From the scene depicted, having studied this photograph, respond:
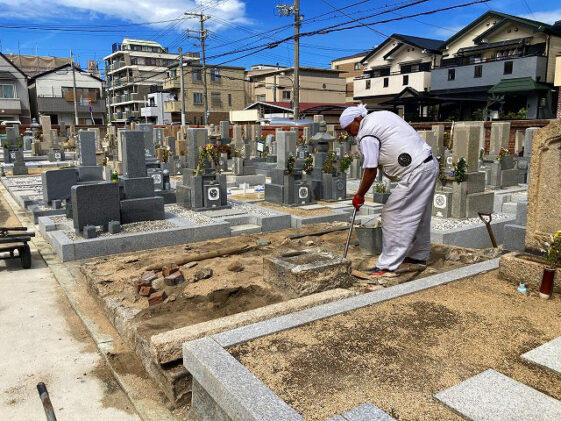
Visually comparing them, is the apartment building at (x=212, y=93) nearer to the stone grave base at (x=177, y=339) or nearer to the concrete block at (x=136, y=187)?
the concrete block at (x=136, y=187)

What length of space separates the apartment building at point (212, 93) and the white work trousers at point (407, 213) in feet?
147

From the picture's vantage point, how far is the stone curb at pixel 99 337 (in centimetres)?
322

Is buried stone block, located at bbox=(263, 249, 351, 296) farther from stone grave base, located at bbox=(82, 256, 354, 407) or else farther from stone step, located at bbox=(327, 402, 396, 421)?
stone step, located at bbox=(327, 402, 396, 421)

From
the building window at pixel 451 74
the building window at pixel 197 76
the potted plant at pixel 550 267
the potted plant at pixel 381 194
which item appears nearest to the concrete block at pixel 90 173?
the potted plant at pixel 381 194

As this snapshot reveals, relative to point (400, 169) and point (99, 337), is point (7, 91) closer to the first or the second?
point (99, 337)

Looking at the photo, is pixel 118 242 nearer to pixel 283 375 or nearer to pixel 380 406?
pixel 283 375

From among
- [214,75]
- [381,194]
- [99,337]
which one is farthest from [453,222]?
[214,75]

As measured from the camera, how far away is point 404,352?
304 cm

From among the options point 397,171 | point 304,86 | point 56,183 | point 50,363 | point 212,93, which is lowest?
point 50,363

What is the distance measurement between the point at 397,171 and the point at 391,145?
28cm

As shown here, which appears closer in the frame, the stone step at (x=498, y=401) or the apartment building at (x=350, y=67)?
the stone step at (x=498, y=401)

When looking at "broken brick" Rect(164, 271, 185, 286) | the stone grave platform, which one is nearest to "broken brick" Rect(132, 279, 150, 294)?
Answer: "broken brick" Rect(164, 271, 185, 286)

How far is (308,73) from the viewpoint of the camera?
46.8 metres

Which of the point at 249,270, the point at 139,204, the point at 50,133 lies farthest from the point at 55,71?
the point at 249,270
